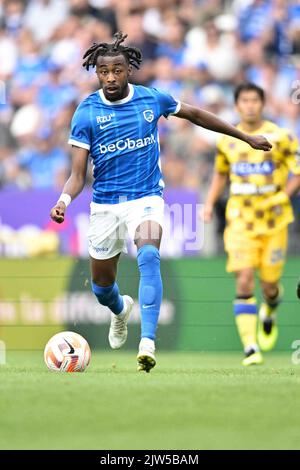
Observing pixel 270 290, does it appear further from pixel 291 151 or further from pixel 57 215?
pixel 57 215

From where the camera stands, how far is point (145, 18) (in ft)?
53.5

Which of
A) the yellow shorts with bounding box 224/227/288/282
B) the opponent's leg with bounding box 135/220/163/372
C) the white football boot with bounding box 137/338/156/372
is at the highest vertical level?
the yellow shorts with bounding box 224/227/288/282

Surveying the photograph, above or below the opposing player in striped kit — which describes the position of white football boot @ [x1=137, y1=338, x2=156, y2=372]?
below

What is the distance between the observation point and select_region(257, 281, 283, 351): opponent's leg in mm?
11992

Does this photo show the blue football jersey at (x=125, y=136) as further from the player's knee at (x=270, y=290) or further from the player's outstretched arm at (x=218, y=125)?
the player's knee at (x=270, y=290)

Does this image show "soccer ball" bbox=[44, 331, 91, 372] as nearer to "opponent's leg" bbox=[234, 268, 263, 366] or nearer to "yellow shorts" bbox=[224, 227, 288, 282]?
"opponent's leg" bbox=[234, 268, 263, 366]

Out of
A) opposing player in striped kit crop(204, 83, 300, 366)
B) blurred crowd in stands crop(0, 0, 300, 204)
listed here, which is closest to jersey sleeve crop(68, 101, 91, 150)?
opposing player in striped kit crop(204, 83, 300, 366)

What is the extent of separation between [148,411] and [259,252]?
5289 mm

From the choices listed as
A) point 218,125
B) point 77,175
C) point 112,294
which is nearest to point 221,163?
point 112,294

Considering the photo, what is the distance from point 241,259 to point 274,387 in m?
3.94

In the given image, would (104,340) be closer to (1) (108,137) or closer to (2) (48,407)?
(1) (108,137)

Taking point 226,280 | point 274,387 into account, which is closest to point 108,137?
point 274,387

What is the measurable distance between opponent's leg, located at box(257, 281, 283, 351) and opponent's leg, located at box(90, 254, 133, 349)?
6.95 feet

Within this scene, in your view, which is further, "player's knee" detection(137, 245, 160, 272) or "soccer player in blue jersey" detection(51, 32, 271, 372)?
"soccer player in blue jersey" detection(51, 32, 271, 372)
